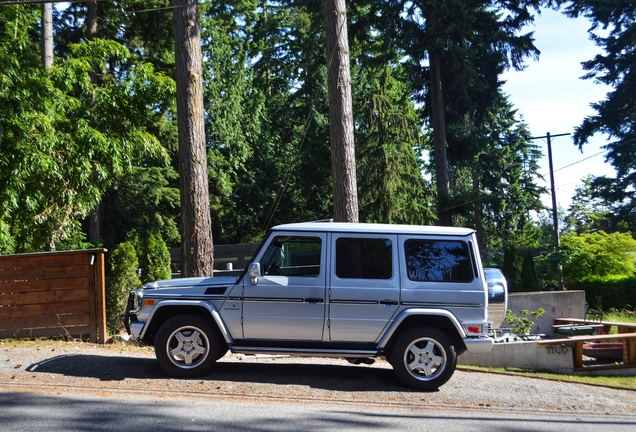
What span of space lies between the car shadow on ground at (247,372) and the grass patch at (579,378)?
2.38 m

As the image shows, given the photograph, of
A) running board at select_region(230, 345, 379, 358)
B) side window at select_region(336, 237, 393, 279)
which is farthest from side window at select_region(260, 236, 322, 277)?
running board at select_region(230, 345, 379, 358)

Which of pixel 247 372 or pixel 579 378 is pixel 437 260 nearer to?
pixel 247 372

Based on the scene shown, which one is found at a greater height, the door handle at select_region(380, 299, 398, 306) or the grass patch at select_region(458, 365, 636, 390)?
the door handle at select_region(380, 299, 398, 306)

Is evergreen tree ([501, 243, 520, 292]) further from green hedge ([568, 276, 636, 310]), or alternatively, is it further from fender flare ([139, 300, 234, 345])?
fender flare ([139, 300, 234, 345])

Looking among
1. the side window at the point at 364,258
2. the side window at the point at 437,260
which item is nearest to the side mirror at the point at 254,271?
the side window at the point at 364,258

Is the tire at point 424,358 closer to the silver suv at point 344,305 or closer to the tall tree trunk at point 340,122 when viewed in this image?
the silver suv at point 344,305

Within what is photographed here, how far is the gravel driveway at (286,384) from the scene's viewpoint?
7.91 meters

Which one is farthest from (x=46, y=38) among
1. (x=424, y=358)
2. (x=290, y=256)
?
(x=424, y=358)

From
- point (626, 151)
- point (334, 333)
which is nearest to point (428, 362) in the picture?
point (334, 333)

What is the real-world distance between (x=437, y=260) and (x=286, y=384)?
8.66ft

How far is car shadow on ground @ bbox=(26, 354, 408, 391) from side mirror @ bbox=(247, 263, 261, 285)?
138cm

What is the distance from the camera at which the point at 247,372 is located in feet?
29.8

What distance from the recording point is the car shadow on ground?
28.0 feet

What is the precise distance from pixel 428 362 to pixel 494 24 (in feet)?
84.8
